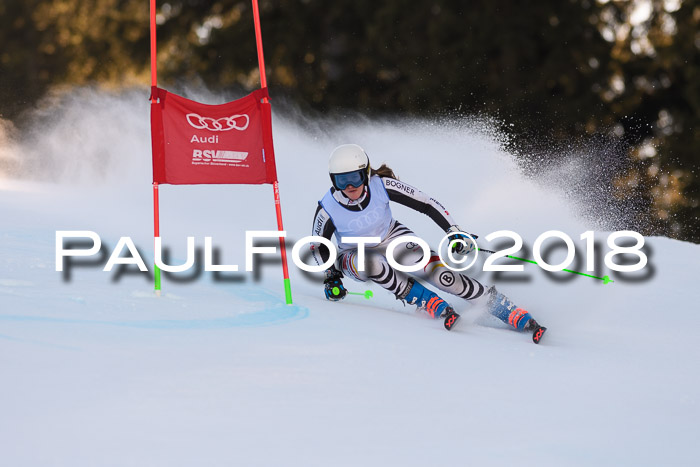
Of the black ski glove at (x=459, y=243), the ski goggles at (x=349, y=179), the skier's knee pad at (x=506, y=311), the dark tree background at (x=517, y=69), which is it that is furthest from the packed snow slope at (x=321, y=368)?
the dark tree background at (x=517, y=69)

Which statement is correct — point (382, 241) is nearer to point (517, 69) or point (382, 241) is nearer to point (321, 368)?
point (321, 368)

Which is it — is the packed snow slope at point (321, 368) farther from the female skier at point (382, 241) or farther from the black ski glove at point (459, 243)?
the black ski glove at point (459, 243)

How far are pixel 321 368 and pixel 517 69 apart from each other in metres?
13.9

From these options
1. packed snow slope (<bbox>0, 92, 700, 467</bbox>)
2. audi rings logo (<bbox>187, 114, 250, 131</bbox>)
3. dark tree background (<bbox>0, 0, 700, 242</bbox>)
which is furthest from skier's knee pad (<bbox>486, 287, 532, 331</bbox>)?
dark tree background (<bbox>0, 0, 700, 242</bbox>)

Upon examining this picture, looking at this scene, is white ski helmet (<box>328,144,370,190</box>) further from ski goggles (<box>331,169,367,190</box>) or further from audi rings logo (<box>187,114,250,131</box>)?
audi rings logo (<box>187,114,250,131</box>)

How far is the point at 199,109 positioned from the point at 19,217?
3.62 m

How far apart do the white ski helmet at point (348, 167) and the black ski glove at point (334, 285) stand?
2.14ft

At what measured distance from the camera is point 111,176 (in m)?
14.4

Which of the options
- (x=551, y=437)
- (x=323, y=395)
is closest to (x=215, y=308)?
(x=323, y=395)

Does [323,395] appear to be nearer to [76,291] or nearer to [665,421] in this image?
[665,421]

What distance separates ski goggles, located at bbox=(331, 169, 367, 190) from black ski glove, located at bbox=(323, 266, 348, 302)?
2.15ft

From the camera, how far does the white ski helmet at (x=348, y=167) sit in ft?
18.8

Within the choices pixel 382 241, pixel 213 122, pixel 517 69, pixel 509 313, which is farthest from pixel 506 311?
pixel 517 69

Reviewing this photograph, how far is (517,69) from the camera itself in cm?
1700
